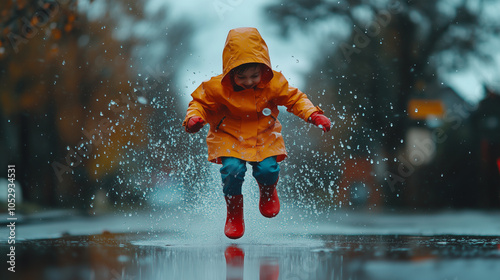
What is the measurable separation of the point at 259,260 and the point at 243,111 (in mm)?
1478

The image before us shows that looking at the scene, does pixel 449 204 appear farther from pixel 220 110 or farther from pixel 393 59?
pixel 220 110

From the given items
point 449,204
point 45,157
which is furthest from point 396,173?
point 45,157

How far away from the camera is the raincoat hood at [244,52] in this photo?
18.1 feet

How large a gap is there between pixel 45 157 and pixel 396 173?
A: 28.8 ft

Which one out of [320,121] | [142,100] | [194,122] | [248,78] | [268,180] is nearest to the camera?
[194,122]

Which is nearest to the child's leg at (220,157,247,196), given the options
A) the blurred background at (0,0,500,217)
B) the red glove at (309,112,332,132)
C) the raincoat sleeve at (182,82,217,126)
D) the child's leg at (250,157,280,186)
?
the child's leg at (250,157,280,186)

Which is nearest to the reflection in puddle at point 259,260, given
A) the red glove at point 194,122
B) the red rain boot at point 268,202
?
the red rain boot at point 268,202

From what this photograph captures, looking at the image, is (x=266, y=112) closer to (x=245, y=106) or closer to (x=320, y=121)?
(x=245, y=106)

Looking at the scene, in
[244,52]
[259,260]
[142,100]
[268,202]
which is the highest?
[142,100]

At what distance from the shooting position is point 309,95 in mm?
13688

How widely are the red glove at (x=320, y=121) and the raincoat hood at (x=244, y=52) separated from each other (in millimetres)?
516

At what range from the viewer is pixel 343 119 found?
14.5 metres

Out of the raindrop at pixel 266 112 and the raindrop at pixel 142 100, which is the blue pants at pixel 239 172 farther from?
the raindrop at pixel 142 100

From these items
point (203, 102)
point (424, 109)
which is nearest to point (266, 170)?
point (203, 102)
